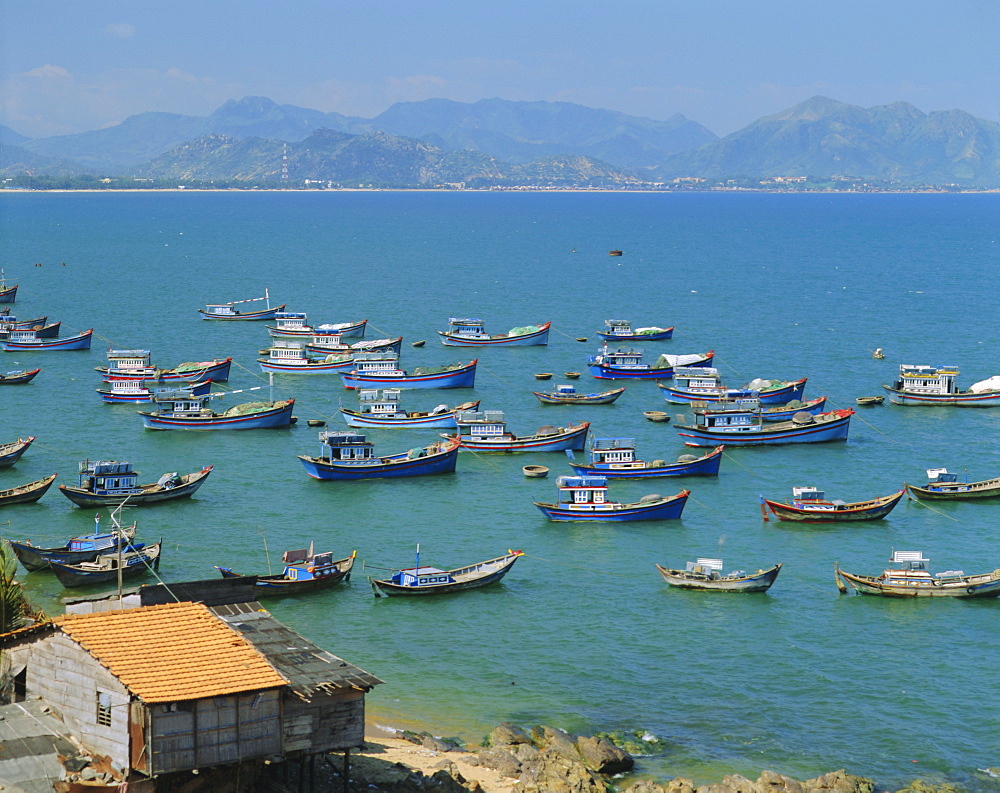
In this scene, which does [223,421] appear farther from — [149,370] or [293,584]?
[293,584]

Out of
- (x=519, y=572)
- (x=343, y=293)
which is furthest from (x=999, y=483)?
(x=343, y=293)

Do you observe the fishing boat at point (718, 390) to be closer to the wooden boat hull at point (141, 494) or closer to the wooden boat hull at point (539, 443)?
the wooden boat hull at point (539, 443)

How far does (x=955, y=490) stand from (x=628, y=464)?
68.6 ft

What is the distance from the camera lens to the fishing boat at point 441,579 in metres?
61.6

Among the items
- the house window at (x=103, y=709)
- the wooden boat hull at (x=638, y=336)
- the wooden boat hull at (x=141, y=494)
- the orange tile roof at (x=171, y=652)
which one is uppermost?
the orange tile roof at (x=171, y=652)

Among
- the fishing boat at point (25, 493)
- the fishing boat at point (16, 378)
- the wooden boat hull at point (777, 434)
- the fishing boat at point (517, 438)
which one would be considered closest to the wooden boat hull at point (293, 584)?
the fishing boat at point (25, 493)

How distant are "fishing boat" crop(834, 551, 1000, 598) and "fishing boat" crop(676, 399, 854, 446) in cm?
3150

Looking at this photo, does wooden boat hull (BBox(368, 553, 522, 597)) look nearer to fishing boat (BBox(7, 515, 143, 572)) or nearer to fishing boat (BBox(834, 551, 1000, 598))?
fishing boat (BBox(7, 515, 143, 572))

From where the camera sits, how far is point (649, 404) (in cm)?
10994

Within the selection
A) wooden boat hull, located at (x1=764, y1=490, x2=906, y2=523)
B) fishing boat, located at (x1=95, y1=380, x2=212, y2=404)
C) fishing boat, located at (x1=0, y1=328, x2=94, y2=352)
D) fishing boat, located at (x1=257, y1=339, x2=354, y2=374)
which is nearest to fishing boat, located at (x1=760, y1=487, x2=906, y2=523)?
wooden boat hull, located at (x1=764, y1=490, x2=906, y2=523)

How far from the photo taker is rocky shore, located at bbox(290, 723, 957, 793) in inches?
1572

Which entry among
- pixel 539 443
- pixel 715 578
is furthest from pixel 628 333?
pixel 715 578

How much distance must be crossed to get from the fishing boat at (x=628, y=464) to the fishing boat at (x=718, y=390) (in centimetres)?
1860

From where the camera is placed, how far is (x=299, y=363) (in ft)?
399
